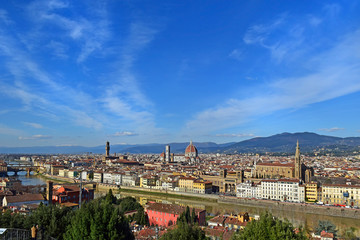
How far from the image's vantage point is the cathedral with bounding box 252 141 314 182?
35972mm

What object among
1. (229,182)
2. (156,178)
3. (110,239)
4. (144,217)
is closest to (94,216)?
(110,239)

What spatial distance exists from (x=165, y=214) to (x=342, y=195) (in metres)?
17.2

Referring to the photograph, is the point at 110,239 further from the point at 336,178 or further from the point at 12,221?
the point at 336,178

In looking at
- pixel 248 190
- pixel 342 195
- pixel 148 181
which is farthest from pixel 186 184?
pixel 342 195

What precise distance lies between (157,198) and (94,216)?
25.8 m

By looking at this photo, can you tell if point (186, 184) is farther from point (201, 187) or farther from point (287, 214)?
point (287, 214)

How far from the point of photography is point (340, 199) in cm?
2575

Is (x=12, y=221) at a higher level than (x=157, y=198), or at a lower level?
higher

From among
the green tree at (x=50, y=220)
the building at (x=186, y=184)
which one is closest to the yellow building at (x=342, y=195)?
the building at (x=186, y=184)

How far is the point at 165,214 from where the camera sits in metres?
17.2

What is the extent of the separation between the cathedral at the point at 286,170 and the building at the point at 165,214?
71.9 feet

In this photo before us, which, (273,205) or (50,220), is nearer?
(50,220)

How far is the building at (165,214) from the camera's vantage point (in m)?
16.8

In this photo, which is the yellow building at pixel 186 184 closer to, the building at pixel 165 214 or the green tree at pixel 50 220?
the building at pixel 165 214
